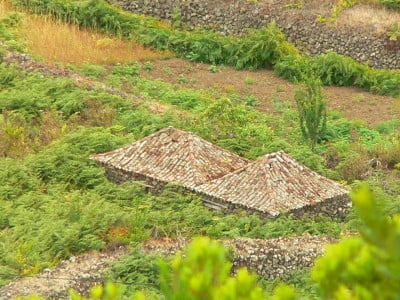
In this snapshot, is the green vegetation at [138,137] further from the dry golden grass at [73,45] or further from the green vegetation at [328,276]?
the dry golden grass at [73,45]

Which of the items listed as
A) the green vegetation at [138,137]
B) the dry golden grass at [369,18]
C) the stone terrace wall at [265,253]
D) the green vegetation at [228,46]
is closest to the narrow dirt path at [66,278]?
the green vegetation at [138,137]

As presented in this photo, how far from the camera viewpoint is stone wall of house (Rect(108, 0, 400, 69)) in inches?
1236

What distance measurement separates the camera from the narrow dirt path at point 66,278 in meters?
14.1

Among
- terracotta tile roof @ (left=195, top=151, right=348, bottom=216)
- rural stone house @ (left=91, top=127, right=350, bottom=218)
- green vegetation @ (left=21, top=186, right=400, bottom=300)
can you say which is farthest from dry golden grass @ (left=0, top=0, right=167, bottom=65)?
green vegetation @ (left=21, top=186, right=400, bottom=300)

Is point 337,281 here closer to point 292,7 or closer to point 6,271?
point 6,271

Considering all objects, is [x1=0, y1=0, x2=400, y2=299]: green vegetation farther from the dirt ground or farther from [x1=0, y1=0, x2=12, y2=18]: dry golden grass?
[x1=0, y1=0, x2=12, y2=18]: dry golden grass

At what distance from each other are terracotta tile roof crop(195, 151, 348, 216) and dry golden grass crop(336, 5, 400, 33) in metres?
13.6

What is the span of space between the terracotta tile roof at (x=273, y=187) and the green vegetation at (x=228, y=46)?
33.3 feet

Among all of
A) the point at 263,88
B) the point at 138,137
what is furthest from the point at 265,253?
the point at 263,88

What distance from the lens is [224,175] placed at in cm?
1908

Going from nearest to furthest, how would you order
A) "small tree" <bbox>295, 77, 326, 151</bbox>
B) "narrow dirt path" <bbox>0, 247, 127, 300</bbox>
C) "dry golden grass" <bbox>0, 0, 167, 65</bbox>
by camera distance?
1. "narrow dirt path" <bbox>0, 247, 127, 300</bbox>
2. "small tree" <bbox>295, 77, 326, 151</bbox>
3. "dry golden grass" <bbox>0, 0, 167, 65</bbox>

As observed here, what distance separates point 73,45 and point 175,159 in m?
11.9

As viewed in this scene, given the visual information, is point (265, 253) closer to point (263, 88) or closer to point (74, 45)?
point (263, 88)

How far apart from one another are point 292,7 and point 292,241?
1766 centimetres
